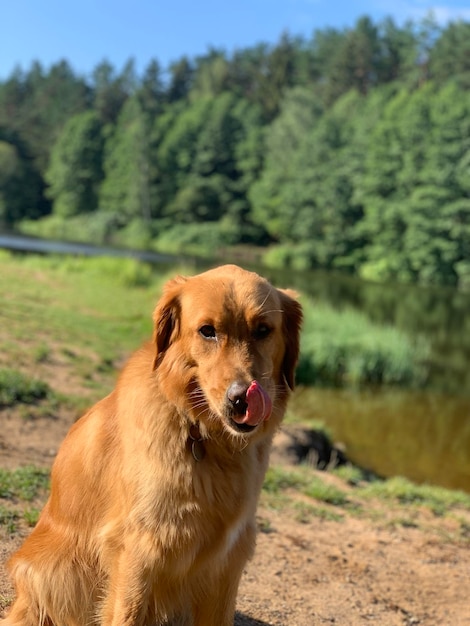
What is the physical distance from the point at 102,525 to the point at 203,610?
26.7 inches

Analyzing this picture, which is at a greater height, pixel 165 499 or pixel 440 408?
pixel 165 499

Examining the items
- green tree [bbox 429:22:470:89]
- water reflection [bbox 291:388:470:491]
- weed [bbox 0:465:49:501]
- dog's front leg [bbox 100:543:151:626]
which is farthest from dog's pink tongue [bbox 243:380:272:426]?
green tree [bbox 429:22:470:89]

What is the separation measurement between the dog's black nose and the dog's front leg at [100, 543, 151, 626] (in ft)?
2.69

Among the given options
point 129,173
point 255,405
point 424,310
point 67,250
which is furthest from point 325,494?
point 129,173

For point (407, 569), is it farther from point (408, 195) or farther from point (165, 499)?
point (408, 195)

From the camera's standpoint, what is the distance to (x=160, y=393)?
2.97 m

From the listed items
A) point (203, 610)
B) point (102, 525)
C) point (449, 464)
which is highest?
point (102, 525)

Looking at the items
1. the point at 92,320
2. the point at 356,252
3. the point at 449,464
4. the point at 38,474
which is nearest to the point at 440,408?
the point at 449,464

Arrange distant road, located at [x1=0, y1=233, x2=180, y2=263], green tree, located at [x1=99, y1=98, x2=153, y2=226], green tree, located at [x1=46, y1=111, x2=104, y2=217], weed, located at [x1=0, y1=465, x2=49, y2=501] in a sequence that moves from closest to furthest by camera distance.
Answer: weed, located at [x1=0, y1=465, x2=49, y2=501], distant road, located at [x1=0, y1=233, x2=180, y2=263], green tree, located at [x1=99, y1=98, x2=153, y2=226], green tree, located at [x1=46, y1=111, x2=104, y2=217]

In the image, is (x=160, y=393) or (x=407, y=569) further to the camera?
(x=407, y=569)

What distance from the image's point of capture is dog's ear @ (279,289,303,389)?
3.24 meters

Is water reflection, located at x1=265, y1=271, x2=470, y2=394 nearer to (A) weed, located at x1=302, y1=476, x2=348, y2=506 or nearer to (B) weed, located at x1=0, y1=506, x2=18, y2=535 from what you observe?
(A) weed, located at x1=302, y1=476, x2=348, y2=506

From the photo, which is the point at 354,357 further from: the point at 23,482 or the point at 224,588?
the point at 224,588

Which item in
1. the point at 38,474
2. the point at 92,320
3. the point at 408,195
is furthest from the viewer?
the point at 408,195
